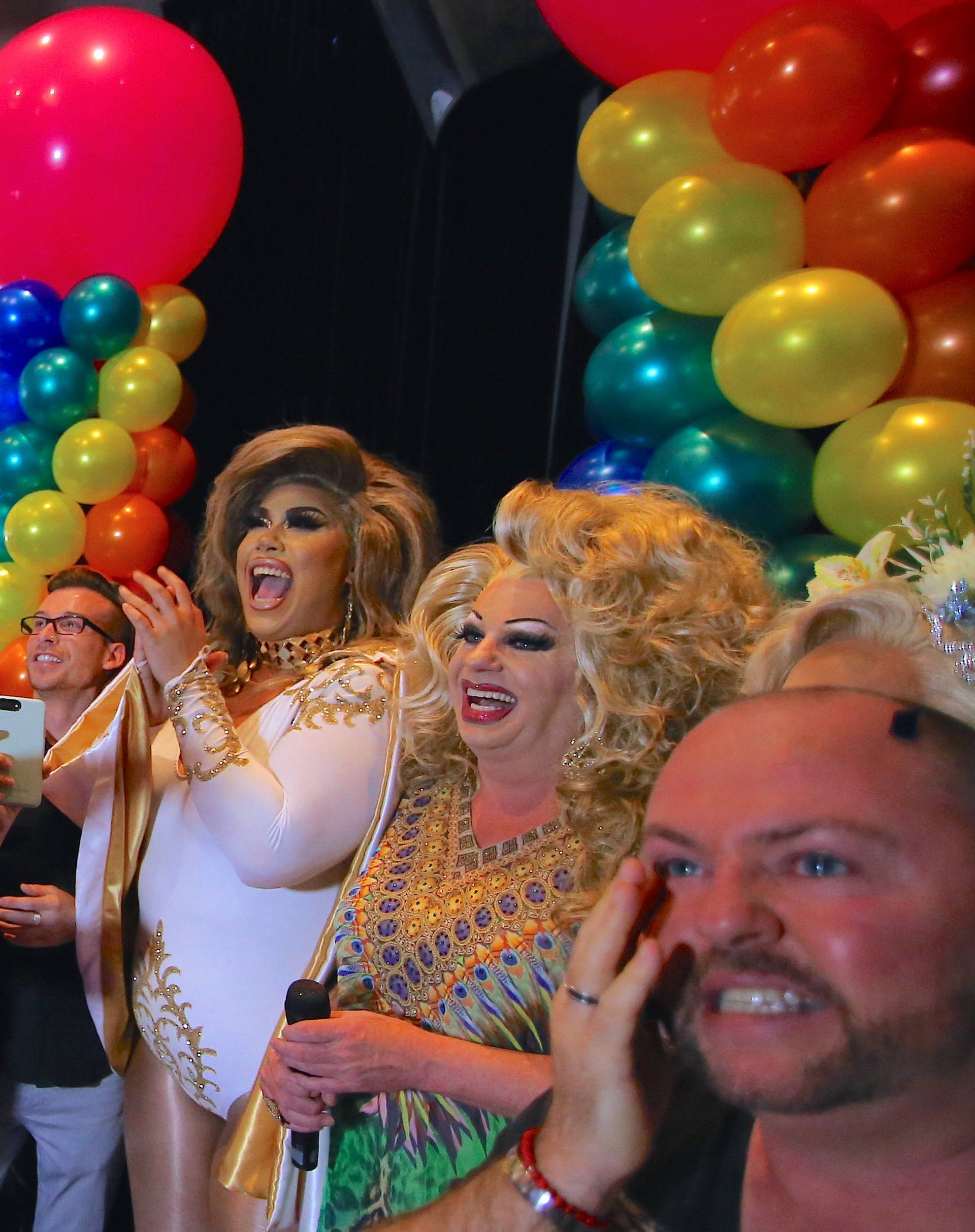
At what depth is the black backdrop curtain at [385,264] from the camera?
286 cm

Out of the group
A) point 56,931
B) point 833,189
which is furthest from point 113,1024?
point 833,189

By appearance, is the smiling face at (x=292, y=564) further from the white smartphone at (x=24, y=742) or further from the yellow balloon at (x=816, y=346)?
the yellow balloon at (x=816, y=346)

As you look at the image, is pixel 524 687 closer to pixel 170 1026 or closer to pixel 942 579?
pixel 942 579

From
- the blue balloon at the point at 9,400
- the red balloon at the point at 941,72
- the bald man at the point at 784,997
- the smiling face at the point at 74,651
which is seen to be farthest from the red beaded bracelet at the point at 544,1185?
the blue balloon at the point at 9,400

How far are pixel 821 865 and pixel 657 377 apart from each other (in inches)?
63.2

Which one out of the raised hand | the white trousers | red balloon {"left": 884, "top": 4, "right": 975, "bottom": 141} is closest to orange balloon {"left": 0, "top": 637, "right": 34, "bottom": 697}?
the white trousers

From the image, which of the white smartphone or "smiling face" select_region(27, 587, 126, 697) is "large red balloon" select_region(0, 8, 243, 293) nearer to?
"smiling face" select_region(27, 587, 126, 697)

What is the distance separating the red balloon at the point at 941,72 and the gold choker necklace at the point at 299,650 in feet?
4.31

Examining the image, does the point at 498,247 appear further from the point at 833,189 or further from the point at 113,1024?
the point at 113,1024

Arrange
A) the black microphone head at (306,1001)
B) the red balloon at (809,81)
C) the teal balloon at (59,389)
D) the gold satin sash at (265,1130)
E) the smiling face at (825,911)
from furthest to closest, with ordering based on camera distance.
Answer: the teal balloon at (59,389)
the red balloon at (809,81)
the gold satin sash at (265,1130)
the black microphone head at (306,1001)
the smiling face at (825,911)

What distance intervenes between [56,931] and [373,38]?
99.1 inches

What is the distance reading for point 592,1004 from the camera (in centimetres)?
64

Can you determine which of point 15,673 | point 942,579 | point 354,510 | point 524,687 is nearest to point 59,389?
point 15,673

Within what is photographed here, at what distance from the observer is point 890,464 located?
1719 mm
